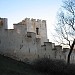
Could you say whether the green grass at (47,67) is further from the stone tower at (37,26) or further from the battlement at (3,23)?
the stone tower at (37,26)

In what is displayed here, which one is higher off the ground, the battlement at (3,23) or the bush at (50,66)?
the battlement at (3,23)

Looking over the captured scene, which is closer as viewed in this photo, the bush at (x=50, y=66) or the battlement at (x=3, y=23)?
the bush at (x=50, y=66)

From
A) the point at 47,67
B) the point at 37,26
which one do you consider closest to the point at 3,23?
the point at 47,67

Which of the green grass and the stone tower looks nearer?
the green grass

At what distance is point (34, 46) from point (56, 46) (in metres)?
3.53

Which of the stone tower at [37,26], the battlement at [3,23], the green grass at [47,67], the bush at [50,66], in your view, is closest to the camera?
the green grass at [47,67]

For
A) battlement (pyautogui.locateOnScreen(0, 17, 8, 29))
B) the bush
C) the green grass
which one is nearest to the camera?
the green grass

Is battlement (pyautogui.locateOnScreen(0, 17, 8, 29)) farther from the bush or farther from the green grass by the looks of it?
the bush

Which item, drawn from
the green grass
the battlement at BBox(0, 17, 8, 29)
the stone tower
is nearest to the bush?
the green grass

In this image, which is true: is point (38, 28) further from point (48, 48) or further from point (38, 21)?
point (48, 48)

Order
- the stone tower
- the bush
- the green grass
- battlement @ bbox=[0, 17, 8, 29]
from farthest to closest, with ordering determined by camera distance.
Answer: the stone tower, battlement @ bbox=[0, 17, 8, 29], the bush, the green grass

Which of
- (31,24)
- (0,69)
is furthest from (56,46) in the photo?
(0,69)

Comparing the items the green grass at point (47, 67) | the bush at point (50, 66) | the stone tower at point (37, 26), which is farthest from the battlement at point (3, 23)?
the stone tower at point (37, 26)

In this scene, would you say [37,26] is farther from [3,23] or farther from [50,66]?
[50,66]
